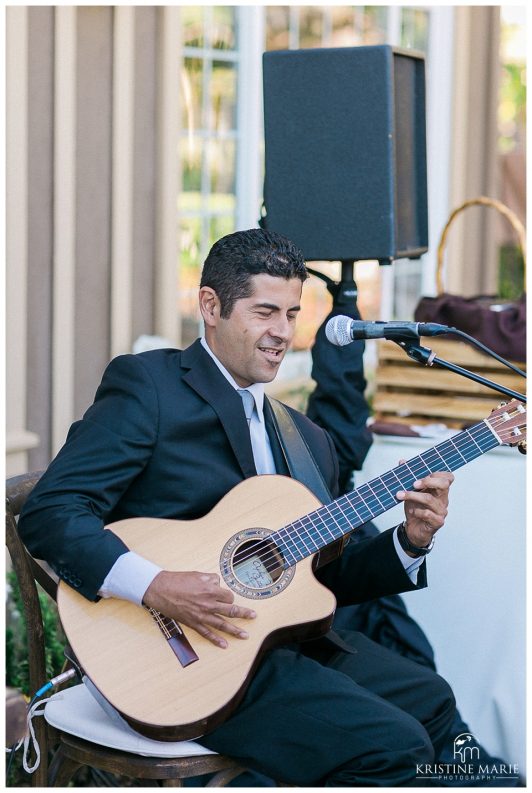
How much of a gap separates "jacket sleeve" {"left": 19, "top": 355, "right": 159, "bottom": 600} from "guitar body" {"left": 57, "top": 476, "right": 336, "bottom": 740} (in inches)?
2.7

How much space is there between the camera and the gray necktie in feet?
8.00

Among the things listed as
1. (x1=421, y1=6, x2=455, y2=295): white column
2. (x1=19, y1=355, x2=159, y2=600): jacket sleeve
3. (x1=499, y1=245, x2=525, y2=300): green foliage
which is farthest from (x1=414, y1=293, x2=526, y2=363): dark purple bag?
(x1=499, y1=245, x2=525, y2=300): green foliage

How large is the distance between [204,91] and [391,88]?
90.0 inches

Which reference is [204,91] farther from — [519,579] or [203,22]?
[519,579]

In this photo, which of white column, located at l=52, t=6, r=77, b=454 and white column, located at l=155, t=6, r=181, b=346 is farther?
white column, located at l=155, t=6, r=181, b=346

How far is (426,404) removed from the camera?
140 inches

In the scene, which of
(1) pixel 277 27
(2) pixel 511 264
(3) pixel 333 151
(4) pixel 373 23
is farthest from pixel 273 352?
(2) pixel 511 264

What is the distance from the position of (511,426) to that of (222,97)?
3.25 m

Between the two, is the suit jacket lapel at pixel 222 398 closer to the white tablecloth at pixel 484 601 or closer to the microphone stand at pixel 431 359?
the microphone stand at pixel 431 359

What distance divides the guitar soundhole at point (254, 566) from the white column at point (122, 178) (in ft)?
7.50

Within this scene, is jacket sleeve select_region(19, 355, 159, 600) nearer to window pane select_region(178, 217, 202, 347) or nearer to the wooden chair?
the wooden chair

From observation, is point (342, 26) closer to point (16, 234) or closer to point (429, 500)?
point (16, 234)

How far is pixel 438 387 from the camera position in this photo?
355 centimetres

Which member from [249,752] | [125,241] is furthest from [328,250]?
[125,241]
